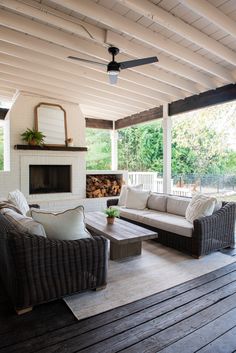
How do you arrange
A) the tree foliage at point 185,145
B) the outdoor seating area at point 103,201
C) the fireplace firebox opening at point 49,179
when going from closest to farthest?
the outdoor seating area at point 103,201 < the fireplace firebox opening at point 49,179 < the tree foliage at point 185,145

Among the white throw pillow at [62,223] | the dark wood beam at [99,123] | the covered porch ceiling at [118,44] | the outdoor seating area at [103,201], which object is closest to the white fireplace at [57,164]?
the outdoor seating area at [103,201]

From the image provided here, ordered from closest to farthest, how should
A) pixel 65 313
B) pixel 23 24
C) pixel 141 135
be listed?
pixel 65 313, pixel 23 24, pixel 141 135

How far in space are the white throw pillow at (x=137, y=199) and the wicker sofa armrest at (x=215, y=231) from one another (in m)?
1.69

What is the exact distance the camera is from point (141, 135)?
13047mm

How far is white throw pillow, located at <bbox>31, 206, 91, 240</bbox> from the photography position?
239 cm

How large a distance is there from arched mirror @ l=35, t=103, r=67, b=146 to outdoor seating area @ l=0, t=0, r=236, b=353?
3 cm

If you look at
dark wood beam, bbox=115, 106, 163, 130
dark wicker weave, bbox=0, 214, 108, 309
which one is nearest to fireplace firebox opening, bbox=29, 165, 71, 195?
dark wood beam, bbox=115, 106, 163, 130

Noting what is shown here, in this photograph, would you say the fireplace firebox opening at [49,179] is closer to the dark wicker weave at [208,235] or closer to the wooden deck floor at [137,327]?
the dark wicker weave at [208,235]

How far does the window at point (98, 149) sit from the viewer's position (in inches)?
492

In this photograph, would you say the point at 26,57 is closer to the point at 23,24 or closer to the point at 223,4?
the point at 23,24

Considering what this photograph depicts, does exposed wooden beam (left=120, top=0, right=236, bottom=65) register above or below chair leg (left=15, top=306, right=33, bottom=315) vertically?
above

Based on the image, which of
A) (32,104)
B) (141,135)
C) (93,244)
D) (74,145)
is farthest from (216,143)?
(93,244)

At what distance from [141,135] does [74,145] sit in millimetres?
6993

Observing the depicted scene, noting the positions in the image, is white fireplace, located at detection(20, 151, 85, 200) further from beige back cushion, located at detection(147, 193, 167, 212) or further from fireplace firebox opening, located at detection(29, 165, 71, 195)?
beige back cushion, located at detection(147, 193, 167, 212)
